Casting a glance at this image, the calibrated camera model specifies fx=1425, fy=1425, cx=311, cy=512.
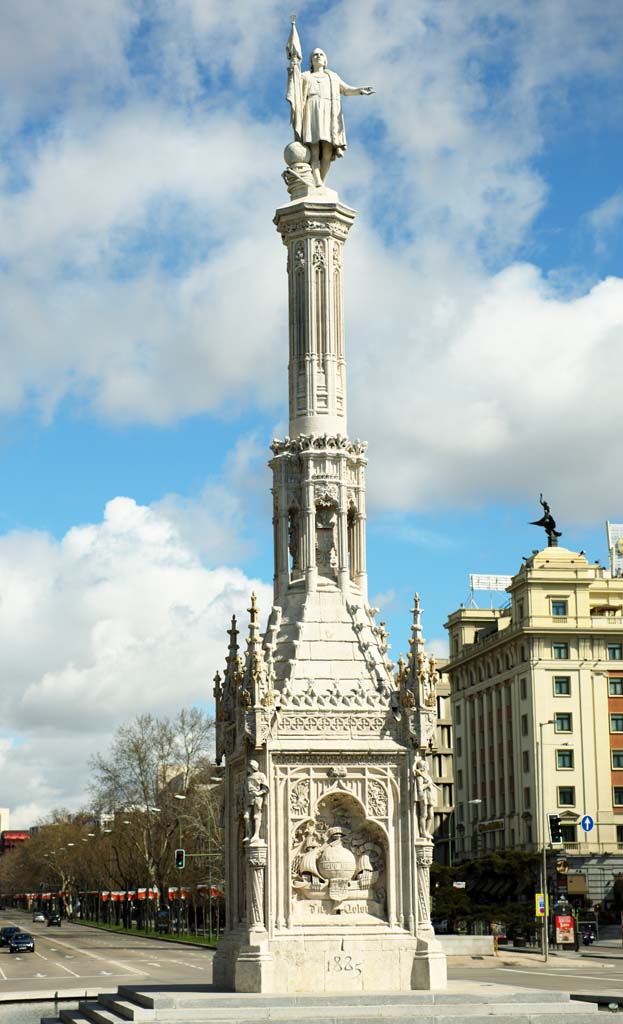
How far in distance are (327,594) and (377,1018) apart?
9.13m

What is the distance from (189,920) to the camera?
128 meters

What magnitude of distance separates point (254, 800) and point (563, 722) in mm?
70158

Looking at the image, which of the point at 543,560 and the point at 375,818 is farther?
the point at 543,560

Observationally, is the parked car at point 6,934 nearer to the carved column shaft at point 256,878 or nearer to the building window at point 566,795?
the building window at point 566,795

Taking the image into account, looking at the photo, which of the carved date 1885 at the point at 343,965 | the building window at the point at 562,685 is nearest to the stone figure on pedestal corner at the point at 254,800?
the carved date 1885 at the point at 343,965

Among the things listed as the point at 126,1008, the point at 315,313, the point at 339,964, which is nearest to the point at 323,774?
the point at 339,964

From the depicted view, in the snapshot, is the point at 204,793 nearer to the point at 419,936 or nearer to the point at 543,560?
the point at 543,560

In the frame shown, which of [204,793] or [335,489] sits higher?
[335,489]

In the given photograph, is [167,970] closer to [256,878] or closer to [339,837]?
[339,837]

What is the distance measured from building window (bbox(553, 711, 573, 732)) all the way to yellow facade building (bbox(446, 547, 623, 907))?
0.07 meters

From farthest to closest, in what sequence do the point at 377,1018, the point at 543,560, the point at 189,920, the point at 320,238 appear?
the point at 189,920
the point at 543,560
the point at 320,238
the point at 377,1018

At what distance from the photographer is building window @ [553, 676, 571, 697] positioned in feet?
315

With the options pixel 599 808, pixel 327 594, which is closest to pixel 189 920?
pixel 599 808

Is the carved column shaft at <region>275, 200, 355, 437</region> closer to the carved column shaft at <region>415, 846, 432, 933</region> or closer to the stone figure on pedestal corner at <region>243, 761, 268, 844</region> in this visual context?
the stone figure on pedestal corner at <region>243, 761, 268, 844</region>
